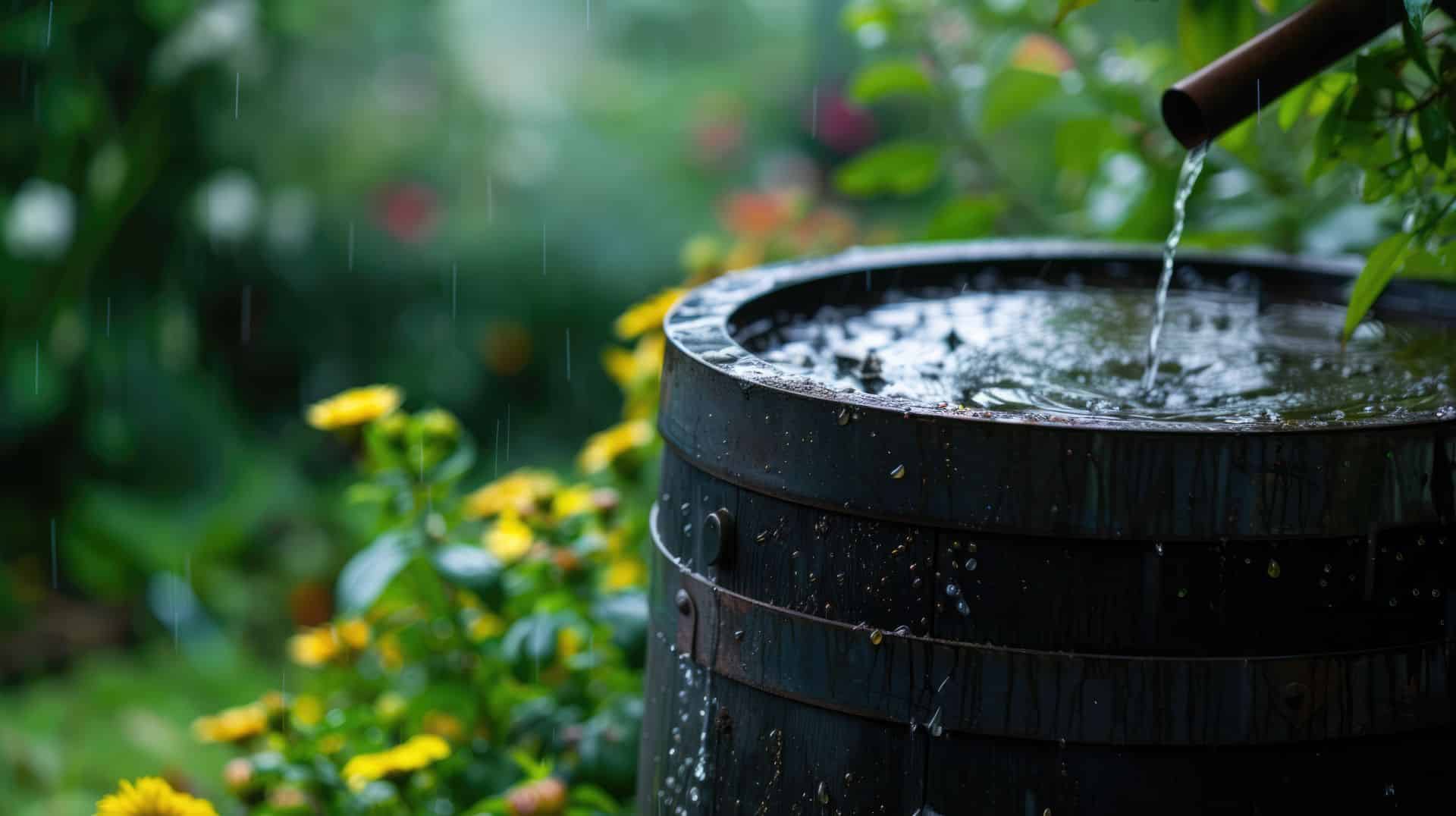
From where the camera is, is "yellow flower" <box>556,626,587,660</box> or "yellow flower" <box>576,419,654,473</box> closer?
"yellow flower" <box>556,626,587,660</box>

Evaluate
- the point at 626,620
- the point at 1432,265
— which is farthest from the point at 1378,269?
the point at 626,620

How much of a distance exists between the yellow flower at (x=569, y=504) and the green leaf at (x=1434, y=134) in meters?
1.16

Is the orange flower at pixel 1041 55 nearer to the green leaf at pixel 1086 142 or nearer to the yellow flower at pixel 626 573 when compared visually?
the green leaf at pixel 1086 142

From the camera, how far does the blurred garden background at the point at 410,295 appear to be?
1.84 meters

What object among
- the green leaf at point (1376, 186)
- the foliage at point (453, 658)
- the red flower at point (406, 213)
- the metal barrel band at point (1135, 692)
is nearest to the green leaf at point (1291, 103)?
the green leaf at point (1376, 186)

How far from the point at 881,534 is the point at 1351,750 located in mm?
388

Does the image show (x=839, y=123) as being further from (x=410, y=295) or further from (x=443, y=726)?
(x=443, y=726)

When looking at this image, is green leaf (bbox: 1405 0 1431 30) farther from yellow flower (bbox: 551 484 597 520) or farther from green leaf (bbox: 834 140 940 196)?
green leaf (bbox: 834 140 940 196)

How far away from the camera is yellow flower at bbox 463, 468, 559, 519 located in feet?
6.50

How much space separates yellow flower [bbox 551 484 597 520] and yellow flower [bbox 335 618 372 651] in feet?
1.04

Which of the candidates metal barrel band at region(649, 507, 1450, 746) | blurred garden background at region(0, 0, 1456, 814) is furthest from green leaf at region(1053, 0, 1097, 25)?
metal barrel band at region(649, 507, 1450, 746)

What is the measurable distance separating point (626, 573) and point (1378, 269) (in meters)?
1.26

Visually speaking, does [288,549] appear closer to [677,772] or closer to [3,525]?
[3,525]

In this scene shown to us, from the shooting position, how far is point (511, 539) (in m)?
1.99
